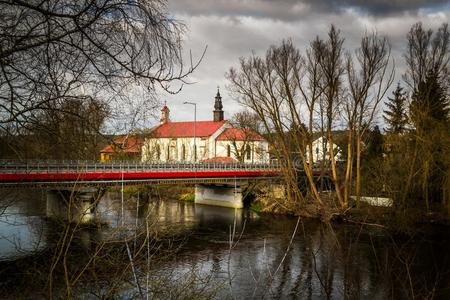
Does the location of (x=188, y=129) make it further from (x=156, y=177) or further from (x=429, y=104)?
(x=429, y=104)

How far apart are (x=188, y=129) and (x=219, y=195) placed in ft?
120

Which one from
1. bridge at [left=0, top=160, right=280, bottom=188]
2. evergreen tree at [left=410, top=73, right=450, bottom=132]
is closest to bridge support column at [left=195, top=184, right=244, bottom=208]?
bridge at [left=0, top=160, right=280, bottom=188]

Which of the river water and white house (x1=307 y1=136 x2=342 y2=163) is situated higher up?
white house (x1=307 y1=136 x2=342 y2=163)

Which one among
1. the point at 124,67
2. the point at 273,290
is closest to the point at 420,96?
the point at 273,290

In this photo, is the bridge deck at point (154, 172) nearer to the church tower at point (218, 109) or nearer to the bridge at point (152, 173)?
the bridge at point (152, 173)

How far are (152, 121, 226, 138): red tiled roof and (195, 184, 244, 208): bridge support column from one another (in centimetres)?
2929

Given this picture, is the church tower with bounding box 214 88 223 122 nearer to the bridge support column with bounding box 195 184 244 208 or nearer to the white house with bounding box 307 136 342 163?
the white house with bounding box 307 136 342 163

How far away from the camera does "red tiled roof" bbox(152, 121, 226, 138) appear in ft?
265

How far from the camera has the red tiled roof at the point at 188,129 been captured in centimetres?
8088

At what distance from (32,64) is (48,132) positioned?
66 centimetres

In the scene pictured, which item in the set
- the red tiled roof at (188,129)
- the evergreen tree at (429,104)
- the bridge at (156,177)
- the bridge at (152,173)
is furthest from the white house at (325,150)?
the red tiled roof at (188,129)

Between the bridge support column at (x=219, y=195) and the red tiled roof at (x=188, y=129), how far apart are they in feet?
96.1

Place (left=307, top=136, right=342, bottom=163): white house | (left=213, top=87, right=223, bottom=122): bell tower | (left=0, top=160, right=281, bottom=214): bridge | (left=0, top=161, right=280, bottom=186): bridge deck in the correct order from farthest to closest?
(left=213, top=87, right=223, bottom=122): bell tower → (left=307, top=136, right=342, bottom=163): white house → (left=0, top=161, right=280, bottom=186): bridge deck → (left=0, top=160, right=281, bottom=214): bridge

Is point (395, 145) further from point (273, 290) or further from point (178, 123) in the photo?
point (178, 123)
